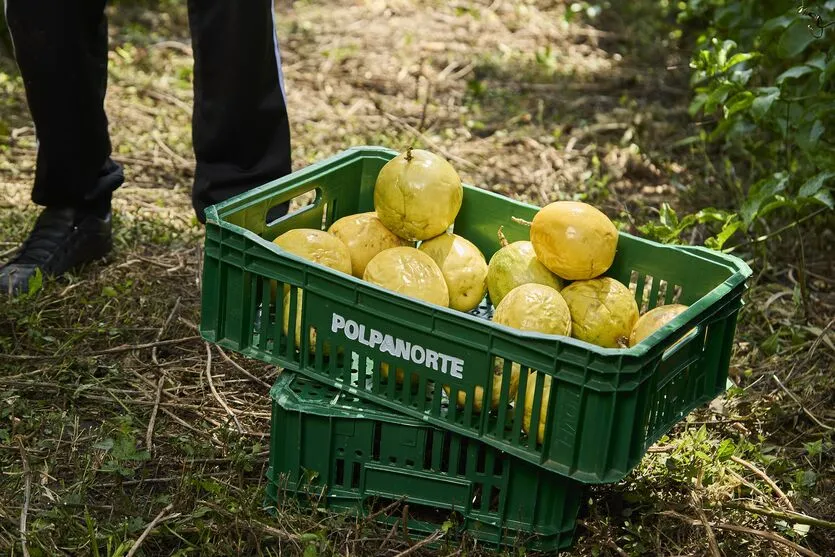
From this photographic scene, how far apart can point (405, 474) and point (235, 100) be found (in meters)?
1.30

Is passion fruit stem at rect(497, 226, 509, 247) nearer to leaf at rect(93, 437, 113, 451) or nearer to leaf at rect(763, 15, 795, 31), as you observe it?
leaf at rect(93, 437, 113, 451)

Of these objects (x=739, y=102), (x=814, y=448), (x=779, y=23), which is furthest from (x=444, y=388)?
(x=779, y=23)

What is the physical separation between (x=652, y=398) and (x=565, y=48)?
418 cm

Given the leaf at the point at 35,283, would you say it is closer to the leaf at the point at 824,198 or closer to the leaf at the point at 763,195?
the leaf at the point at 763,195

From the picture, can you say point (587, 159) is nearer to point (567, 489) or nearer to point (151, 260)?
point (151, 260)

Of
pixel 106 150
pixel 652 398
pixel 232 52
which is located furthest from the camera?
pixel 106 150

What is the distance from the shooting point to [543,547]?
2.40 m

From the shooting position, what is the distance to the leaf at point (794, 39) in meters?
3.39

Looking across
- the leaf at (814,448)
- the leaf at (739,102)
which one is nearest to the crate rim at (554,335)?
the leaf at (814,448)

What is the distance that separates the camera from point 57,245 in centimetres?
355

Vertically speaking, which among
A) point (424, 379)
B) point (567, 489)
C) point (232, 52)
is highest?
point (232, 52)

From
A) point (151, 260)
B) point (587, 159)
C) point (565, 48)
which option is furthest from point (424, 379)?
point (565, 48)

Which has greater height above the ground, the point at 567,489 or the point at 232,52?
the point at 232,52

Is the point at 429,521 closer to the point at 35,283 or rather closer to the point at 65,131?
the point at 35,283
